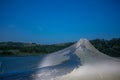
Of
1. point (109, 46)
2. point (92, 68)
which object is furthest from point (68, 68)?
point (109, 46)

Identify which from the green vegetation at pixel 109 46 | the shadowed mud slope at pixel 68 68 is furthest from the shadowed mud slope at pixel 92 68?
the green vegetation at pixel 109 46

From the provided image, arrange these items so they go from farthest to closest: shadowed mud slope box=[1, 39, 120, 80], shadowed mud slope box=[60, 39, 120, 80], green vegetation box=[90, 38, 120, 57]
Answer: green vegetation box=[90, 38, 120, 57]
shadowed mud slope box=[60, 39, 120, 80]
shadowed mud slope box=[1, 39, 120, 80]

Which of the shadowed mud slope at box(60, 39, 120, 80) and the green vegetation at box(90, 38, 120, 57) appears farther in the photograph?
the green vegetation at box(90, 38, 120, 57)

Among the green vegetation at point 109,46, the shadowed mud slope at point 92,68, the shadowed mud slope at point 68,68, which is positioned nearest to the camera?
the shadowed mud slope at point 68,68

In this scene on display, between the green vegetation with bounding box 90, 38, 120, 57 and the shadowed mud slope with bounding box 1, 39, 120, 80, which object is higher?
the green vegetation with bounding box 90, 38, 120, 57

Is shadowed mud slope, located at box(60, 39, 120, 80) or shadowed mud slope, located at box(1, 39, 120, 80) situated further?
shadowed mud slope, located at box(60, 39, 120, 80)

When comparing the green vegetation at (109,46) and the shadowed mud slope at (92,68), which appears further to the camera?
the green vegetation at (109,46)

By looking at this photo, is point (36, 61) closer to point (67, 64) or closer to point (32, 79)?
point (67, 64)

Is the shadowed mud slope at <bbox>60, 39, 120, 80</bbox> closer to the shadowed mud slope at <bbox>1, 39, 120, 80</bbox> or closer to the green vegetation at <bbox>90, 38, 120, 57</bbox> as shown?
the shadowed mud slope at <bbox>1, 39, 120, 80</bbox>

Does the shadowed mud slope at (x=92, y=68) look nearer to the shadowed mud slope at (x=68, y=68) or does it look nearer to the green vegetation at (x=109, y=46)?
the shadowed mud slope at (x=68, y=68)

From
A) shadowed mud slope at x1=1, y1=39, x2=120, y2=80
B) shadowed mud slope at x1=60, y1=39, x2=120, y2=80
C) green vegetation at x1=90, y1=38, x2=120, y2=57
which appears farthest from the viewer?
green vegetation at x1=90, y1=38, x2=120, y2=57

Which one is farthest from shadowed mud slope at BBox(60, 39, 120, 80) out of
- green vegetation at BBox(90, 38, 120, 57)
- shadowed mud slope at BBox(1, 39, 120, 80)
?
green vegetation at BBox(90, 38, 120, 57)

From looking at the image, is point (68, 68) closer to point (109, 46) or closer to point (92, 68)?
point (92, 68)

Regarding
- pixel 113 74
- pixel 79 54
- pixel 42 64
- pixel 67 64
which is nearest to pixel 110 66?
pixel 113 74
